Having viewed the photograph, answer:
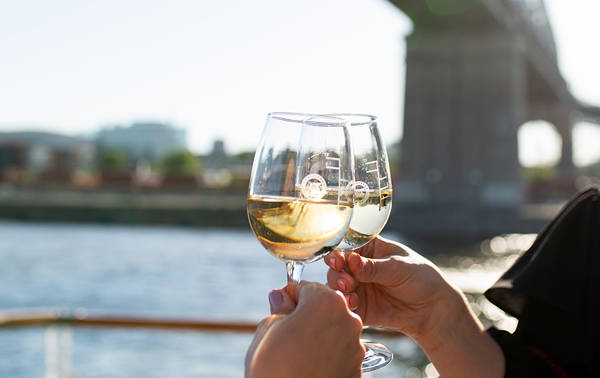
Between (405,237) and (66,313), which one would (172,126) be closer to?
(405,237)

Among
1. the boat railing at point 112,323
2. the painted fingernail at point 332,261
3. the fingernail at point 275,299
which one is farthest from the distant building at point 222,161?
the fingernail at point 275,299

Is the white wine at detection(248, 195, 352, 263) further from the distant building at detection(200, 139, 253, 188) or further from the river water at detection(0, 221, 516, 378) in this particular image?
the distant building at detection(200, 139, 253, 188)

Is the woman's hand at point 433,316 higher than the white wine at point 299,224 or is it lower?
lower

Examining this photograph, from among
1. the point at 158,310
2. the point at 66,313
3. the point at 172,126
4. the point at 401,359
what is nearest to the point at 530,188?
the point at 158,310

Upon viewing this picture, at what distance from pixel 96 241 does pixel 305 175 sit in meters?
27.7

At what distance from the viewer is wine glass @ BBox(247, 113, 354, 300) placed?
2.90 feet

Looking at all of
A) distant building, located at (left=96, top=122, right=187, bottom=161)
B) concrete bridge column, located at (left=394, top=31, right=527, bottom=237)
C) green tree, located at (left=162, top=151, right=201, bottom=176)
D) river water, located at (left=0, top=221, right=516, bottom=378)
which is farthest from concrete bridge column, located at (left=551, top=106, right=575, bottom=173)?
distant building, located at (left=96, top=122, right=187, bottom=161)

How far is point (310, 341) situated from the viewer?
640 mm

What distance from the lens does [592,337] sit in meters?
1.14

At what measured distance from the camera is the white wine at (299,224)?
2.89 ft

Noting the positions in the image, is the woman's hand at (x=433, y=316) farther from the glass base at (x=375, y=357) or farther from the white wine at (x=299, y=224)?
the white wine at (x=299, y=224)

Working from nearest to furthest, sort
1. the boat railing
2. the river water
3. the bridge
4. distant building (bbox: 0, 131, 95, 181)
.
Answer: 1. the boat railing
2. the river water
3. the bridge
4. distant building (bbox: 0, 131, 95, 181)

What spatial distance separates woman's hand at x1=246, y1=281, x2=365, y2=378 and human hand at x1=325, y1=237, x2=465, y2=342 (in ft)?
1.05

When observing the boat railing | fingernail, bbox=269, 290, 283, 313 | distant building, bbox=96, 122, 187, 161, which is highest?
distant building, bbox=96, 122, 187, 161
